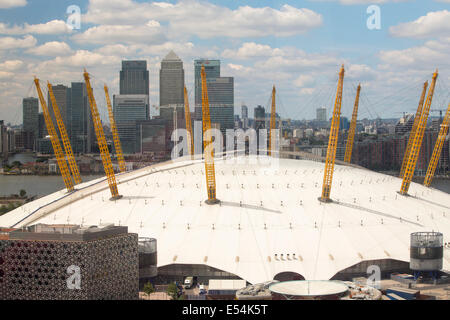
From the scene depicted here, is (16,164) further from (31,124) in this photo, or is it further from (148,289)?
(148,289)

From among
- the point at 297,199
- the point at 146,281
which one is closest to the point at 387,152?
the point at 297,199

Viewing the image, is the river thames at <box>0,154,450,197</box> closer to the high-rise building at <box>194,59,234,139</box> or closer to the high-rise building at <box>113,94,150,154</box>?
the high-rise building at <box>113,94,150,154</box>

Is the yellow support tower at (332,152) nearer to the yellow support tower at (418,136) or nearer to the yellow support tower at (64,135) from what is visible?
the yellow support tower at (418,136)

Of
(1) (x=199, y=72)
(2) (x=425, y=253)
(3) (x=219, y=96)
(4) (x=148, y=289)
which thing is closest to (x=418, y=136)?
(2) (x=425, y=253)

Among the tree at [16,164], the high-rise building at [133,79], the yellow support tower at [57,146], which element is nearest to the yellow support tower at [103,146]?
the yellow support tower at [57,146]
